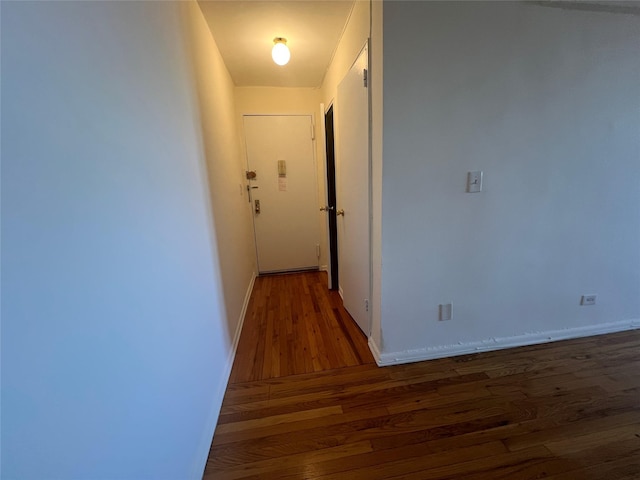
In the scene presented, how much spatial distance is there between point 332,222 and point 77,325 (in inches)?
91.7

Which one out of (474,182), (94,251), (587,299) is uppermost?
(474,182)

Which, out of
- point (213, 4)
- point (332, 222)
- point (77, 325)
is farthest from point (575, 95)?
point (77, 325)

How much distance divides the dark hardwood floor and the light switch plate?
1.14 meters

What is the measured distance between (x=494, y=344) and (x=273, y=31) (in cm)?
279

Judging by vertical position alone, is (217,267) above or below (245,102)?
below

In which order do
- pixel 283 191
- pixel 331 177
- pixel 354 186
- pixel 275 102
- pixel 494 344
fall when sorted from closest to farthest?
pixel 494 344
pixel 354 186
pixel 331 177
pixel 275 102
pixel 283 191

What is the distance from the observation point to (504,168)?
1.56 meters

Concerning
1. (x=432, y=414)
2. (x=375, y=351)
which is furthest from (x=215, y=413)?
(x=432, y=414)

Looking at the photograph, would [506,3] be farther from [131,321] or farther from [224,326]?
[224,326]

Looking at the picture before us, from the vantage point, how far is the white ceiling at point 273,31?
1.63 meters

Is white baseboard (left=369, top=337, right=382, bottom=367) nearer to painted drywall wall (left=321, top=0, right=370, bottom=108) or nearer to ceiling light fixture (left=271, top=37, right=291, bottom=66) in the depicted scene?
painted drywall wall (left=321, top=0, right=370, bottom=108)

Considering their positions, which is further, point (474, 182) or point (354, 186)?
point (354, 186)

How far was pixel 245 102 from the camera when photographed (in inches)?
118

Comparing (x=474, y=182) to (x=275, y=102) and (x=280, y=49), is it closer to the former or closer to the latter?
(x=280, y=49)
